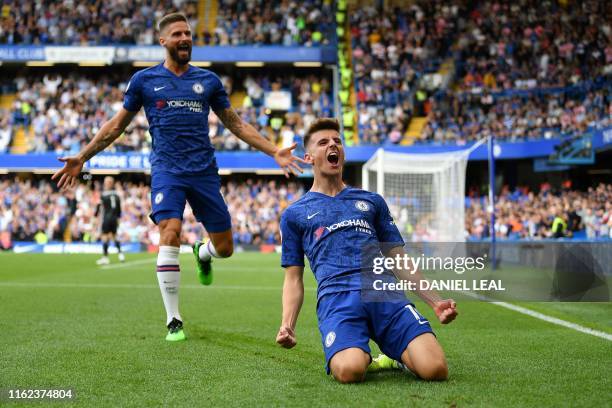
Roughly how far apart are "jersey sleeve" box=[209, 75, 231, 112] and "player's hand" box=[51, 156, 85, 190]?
1277 millimetres

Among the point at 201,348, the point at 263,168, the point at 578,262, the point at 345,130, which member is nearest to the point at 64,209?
the point at 263,168

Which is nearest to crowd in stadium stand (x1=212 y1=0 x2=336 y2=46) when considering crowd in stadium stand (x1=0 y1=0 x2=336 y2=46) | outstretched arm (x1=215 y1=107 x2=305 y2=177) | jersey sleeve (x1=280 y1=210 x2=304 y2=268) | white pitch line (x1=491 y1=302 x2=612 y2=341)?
crowd in stadium stand (x1=0 y1=0 x2=336 y2=46)

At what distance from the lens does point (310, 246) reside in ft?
14.5

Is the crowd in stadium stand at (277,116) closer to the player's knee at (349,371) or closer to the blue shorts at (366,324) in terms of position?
the blue shorts at (366,324)

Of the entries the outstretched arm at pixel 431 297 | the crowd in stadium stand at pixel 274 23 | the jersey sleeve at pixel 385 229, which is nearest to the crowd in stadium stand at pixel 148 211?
the crowd in stadium stand at pixel 274 23

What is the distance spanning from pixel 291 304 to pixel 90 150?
2543 mm

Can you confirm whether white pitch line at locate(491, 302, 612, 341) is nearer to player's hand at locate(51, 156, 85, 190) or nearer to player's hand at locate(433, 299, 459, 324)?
player's hand at locate(433, 299, 459, 324)

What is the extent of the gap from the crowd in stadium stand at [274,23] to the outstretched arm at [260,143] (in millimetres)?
27829

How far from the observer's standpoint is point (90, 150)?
577cm

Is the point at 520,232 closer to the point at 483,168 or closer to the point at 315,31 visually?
the point at 483,168

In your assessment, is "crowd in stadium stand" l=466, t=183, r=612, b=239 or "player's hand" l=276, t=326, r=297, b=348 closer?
"player's hand" l=276, t=326, r=297, b=348

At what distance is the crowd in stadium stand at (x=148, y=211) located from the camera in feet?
77.0

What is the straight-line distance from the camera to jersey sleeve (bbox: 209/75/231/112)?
6160mm

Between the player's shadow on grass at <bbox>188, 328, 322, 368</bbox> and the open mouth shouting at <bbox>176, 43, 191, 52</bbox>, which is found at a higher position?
the open mouth shouting at <bbox>176, 43, 191, 52</bbox>
